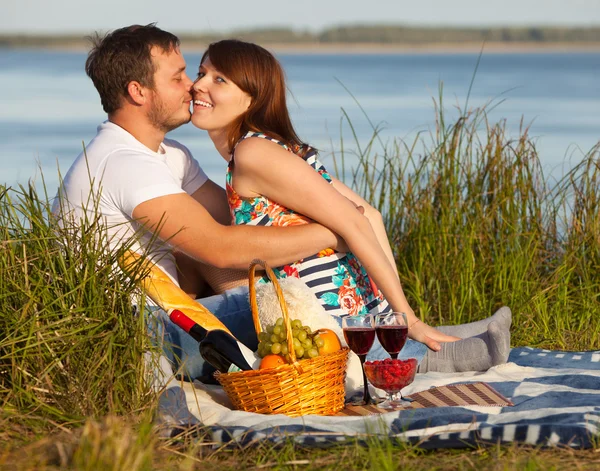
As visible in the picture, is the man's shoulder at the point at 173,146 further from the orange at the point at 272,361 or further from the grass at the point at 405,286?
the orange at the point at 272,361

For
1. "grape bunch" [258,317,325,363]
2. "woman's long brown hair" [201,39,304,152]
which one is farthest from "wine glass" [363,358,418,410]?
"woman's long brown hair" [201,39,304,152]

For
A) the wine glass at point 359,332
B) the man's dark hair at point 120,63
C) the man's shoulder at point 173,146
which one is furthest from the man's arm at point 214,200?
the wine glass at point 359,332

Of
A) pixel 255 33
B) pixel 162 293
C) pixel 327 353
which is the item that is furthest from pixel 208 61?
pixel 255 33

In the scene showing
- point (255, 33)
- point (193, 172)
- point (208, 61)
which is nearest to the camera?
point (208, 61)

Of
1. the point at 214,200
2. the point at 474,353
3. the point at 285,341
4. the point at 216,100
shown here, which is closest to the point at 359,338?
the point at 285,341

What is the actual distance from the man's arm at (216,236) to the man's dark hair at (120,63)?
2.16 feet

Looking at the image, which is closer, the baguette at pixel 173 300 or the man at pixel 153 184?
the baguette at pixel 173 300

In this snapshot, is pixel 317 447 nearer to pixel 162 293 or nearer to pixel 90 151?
pixel 162 293

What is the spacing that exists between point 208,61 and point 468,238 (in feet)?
5.23

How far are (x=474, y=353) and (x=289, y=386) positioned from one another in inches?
38.0

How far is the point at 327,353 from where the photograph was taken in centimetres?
309

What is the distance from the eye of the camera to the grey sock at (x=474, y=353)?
3.59 metres

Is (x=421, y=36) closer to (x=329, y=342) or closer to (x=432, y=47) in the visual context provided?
(x=432, y=47)

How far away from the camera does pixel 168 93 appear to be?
3.93 meters
